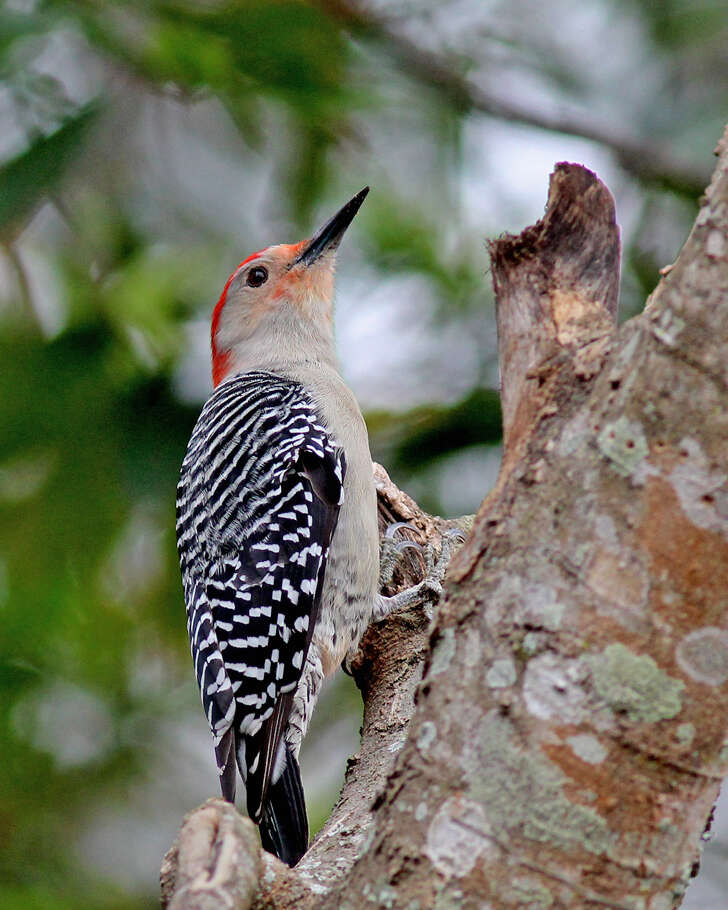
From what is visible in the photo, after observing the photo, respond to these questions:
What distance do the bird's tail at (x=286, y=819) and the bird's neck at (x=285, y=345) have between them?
2.32m

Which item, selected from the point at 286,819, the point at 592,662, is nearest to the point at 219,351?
the point at 286,819

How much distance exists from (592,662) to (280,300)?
175 inches

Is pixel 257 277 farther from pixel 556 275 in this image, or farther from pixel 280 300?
pixel 556 275

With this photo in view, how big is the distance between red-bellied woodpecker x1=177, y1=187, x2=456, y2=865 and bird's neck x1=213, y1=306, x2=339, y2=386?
177 mm

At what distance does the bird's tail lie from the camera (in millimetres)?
4098

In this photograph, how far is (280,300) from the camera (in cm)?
608

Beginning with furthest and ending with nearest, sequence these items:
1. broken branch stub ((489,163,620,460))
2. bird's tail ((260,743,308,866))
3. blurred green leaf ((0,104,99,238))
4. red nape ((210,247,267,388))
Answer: red nape ((210,247,267,388))
blurred green leaf ((0,104,99,238))
bird's tail ((260,743,308,866))
broken branch stub ((489,163,620,460))

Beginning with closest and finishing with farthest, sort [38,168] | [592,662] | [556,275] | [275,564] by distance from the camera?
[592,662] → [556,275] → [275,564] → [38,168]

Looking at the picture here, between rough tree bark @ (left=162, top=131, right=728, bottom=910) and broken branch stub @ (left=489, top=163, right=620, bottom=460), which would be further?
broken branch stub @ (left=489, top=163, right=620, bottom=460)

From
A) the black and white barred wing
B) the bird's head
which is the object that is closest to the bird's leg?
the black and white barred wing

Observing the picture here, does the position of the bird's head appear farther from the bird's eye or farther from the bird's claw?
the bird's claw

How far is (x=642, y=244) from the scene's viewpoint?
632cm

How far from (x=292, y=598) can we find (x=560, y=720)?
2740 mm

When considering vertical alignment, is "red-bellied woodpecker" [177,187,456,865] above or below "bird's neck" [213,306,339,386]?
below
